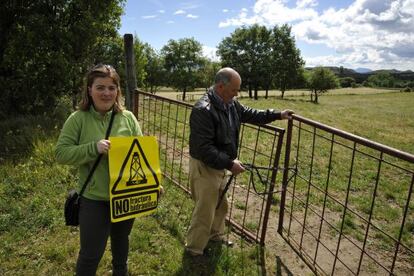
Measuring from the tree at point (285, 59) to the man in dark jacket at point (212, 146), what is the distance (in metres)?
50.3

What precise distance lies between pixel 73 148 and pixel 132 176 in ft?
1.76

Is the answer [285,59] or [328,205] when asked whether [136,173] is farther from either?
[285,59]

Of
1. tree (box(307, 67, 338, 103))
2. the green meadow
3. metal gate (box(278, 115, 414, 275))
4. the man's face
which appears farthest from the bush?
tree (box(307, 67, 338, 103))

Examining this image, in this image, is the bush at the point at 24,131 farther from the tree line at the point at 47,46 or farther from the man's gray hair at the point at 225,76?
the man's gray hair at the point at 225,76

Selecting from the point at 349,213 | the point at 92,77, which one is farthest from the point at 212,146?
the point at 349,213

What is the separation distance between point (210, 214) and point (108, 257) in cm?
135

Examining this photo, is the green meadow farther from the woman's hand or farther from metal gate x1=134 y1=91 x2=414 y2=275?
the woman's hand

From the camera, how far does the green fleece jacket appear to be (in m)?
2.64

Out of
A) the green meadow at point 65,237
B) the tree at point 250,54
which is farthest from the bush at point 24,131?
the tree at point 250,54

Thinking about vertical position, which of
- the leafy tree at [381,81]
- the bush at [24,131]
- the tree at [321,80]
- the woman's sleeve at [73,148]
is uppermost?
the leafy tree at [381,81]

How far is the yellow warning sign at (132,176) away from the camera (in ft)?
9.15

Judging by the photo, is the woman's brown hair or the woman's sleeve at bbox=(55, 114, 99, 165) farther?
the woman's brown hair

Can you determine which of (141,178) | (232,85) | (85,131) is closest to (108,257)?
(141,178)

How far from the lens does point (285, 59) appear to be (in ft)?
173
